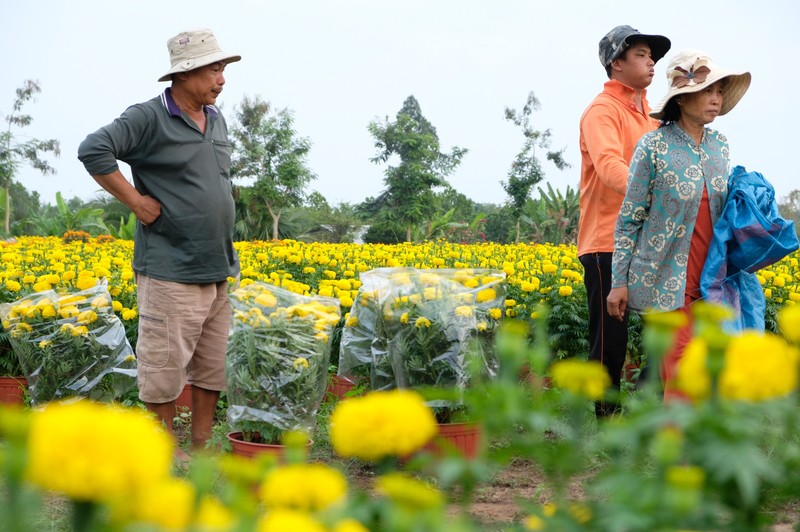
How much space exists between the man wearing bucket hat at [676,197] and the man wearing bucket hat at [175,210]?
176 centimetres

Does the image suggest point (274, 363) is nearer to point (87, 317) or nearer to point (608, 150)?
point (87, 317)

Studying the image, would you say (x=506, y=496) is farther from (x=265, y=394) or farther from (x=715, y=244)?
(x=715, y=244)

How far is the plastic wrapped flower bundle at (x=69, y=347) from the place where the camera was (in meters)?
4.13

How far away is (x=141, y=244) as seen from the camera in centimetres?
387

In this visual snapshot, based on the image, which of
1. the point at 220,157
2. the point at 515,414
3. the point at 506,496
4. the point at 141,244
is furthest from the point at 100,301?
the point at 515,414

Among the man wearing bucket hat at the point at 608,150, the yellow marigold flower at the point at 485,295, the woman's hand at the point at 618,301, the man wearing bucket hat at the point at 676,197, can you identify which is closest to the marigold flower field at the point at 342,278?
the man wearing bucket hat at the point at 608,150

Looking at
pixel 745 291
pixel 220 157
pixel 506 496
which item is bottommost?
pixel 506 496

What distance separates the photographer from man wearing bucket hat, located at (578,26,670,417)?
3918 millimetres

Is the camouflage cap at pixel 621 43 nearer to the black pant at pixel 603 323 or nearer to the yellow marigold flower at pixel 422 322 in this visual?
the black pant at pixel 603 323

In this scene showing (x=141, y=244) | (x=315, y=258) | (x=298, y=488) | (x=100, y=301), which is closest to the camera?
(x=298, y=488)

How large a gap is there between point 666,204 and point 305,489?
2727 millimetres

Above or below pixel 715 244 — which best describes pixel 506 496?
below

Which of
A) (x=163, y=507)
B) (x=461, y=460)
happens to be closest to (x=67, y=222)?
(x=461, y=460)

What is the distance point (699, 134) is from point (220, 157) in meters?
2.04
